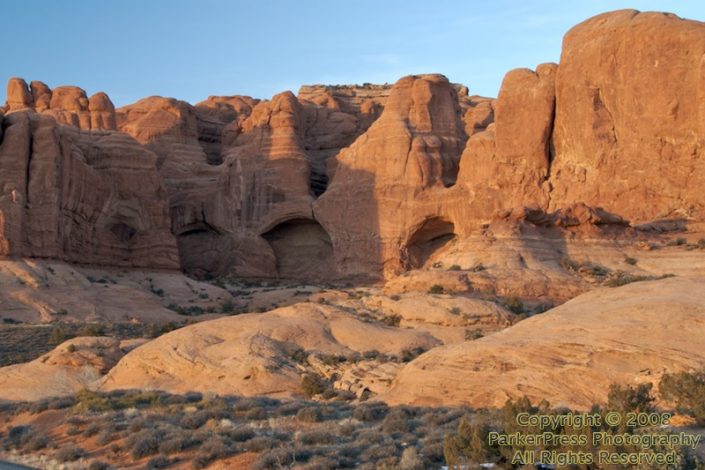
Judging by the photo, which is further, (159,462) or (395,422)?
(395,422)

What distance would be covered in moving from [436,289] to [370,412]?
13821mm

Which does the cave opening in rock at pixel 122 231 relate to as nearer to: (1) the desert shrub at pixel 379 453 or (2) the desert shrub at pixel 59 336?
(2) the desert shrub at pixel 59 336

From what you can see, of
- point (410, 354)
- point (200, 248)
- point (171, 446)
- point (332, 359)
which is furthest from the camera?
point (200, 248)

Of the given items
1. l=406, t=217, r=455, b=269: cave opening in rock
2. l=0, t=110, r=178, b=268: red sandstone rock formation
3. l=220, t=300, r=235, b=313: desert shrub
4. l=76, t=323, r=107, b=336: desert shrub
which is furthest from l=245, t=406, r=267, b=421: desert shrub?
l=406, t=217, r=455, b=269: cave opening in rock

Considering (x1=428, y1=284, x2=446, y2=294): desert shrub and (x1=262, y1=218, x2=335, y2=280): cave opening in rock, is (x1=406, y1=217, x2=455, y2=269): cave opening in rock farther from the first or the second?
(x1=428, y1=284, x2=446, y2=294): desert shrub

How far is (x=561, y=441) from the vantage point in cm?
952

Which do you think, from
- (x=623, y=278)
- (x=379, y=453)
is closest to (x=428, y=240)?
(x=623, y=278)

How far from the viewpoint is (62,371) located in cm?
2281

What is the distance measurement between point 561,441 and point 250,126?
170 ft

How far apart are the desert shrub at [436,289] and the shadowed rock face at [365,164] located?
6.31 m

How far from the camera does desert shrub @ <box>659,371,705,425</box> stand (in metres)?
11.3

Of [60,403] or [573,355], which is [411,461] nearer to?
[573,355]

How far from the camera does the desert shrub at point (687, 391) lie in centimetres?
1127

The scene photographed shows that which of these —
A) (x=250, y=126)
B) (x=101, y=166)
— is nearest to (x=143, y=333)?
(x=101, y=166)
